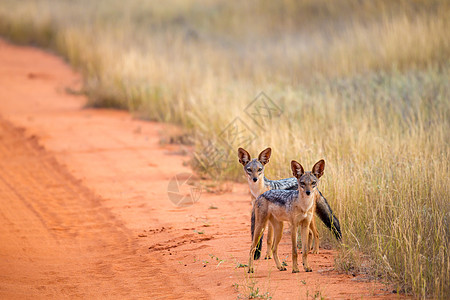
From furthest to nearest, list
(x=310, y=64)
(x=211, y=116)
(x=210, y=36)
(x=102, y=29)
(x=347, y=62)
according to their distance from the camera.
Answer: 1. (x=210, y=36)
2. (x=102, y=29)
3. (x=310, y=64)
4. (x=347, y=62)
5. (x=211, y=116)

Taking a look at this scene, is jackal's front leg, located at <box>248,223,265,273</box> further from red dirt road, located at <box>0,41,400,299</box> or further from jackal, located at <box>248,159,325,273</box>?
red dirt road, located at <box>0,41,400,299</box>

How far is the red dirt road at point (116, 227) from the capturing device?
18.9 feet

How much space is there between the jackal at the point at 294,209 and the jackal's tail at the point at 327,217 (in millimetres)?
180

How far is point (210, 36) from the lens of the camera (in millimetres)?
22547

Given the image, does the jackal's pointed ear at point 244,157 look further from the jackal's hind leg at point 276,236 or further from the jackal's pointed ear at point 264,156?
the jackal's hind leg at point 276,236

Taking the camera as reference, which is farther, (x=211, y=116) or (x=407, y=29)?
(x=407, y=29)

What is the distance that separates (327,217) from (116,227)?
2.91 metres

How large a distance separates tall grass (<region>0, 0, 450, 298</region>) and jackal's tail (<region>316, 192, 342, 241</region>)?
0.13 metres

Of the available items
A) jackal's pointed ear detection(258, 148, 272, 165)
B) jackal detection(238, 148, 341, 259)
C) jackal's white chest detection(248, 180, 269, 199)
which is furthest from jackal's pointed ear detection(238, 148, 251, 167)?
jackal's white chest detection(248, 180, 269, 199)

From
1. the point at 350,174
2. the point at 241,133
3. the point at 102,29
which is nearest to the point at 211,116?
the point at 241,133

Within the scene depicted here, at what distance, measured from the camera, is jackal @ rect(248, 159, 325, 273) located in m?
5.77

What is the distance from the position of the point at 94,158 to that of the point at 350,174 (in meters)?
5.38

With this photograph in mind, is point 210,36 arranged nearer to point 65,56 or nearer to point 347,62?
point 65,56

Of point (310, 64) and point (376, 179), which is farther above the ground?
point (310, 64)
